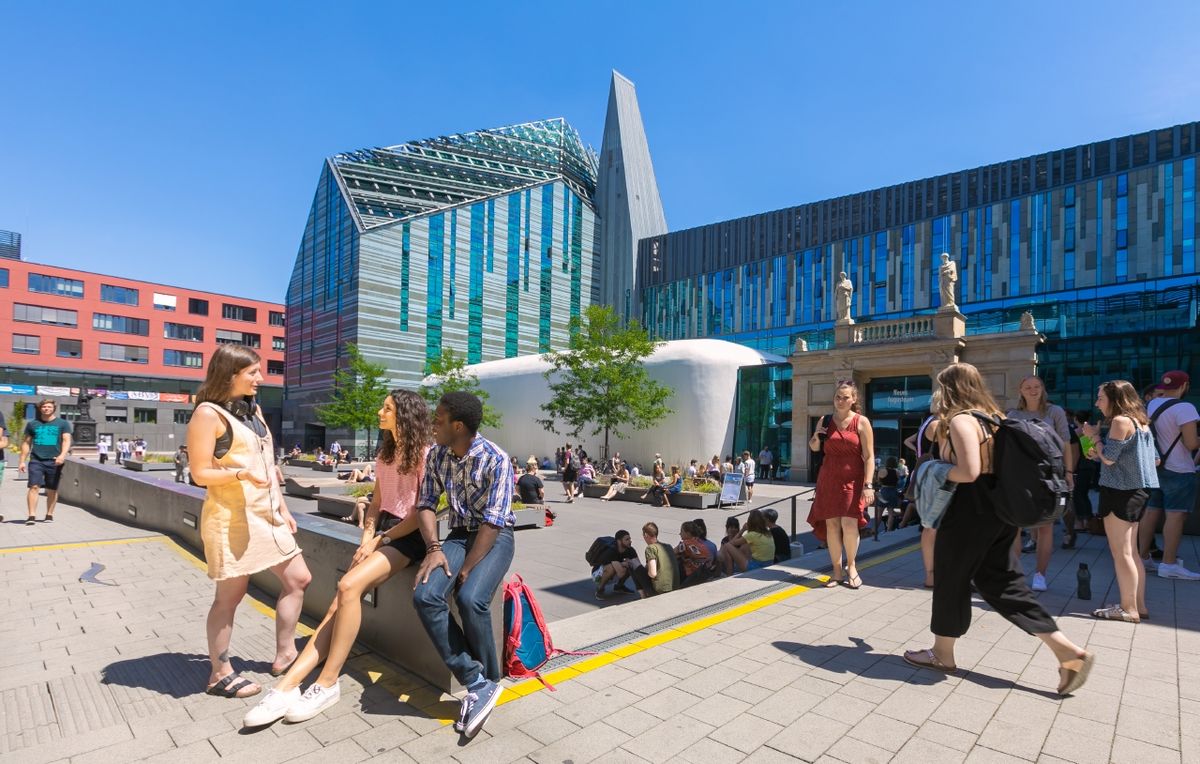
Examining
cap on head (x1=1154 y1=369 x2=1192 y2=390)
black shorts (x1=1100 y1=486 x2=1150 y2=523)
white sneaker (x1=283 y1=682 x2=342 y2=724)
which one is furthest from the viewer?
cap on head (x1=1154 y1=369 x2=1192 y2=390)

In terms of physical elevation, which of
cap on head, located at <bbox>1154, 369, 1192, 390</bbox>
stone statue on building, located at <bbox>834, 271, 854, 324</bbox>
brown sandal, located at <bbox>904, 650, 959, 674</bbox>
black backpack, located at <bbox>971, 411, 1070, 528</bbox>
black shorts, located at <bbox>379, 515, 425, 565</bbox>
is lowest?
brown sandal, located at <bbox>904, 650, 959, 674</bbox>

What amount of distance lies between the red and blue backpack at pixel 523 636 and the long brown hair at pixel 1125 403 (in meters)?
4.81

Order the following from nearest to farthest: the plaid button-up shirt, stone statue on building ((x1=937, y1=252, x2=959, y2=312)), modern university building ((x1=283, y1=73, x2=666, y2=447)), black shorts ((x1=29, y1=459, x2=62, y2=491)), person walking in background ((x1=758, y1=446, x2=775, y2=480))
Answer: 1. the plaid button-up shirt
2. black shorts ((x1=29, y1=459, x2=62, y2=491))
3. stone statue on building ((x1=937, y1=252, x2=959, y2=312))
4. person walking in background ((x1=758, y1=446, x2=775, y2=480))
5. modern university building ((x1=283, y1=73, x2=666, y2=447))

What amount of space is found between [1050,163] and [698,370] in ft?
115

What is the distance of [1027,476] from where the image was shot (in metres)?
3.32

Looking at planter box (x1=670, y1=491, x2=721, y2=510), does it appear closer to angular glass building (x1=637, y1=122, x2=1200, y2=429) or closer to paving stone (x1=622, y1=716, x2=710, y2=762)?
angular glass building (x1=637, y1=122, x2=1200, y2=429)

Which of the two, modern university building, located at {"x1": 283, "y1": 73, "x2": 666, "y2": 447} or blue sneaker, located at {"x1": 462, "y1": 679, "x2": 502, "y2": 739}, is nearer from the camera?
blue sneaker, located at {"x1": 462, "y1": 679, "x2": 502, "y2": 739}

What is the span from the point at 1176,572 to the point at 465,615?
287 inches

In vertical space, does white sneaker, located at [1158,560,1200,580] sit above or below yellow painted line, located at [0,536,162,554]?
above

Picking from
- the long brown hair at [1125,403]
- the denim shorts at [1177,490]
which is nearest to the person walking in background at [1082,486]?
the denim shorts at [1177,490]

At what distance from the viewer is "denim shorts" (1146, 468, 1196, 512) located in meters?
5.67

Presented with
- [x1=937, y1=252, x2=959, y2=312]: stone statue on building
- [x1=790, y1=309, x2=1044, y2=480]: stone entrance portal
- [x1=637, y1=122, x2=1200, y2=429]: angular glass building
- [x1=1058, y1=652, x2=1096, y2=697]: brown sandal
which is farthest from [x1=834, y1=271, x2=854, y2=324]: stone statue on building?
[x1=1058, y1=652, x2=1096, y2=697]: brown sandal

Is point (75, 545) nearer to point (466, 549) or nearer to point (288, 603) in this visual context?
point (288, 603)

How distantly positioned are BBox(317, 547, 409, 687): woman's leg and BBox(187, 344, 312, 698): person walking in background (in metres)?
0.49
